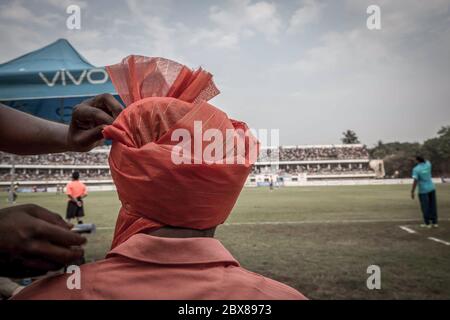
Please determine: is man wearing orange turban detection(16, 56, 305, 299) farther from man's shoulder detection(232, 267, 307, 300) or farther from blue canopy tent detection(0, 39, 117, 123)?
blue canopy tent detection(0, 39, 117, 123)

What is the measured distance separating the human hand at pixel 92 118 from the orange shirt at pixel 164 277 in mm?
681

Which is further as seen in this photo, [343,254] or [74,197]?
[74,197]

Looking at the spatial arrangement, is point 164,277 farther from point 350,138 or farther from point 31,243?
point 350,138

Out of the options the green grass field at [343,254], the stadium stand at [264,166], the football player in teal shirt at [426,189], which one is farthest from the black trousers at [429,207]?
the stadium stand at [264,166]

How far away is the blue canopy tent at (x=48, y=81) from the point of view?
487 cm

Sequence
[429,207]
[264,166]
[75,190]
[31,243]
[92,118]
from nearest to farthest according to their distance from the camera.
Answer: [31,243] < [92,118] < [429,207] < [75,190] < [264,166]

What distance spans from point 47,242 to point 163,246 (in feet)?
1.02

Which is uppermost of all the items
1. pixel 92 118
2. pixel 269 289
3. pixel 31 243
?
pixel 92 118

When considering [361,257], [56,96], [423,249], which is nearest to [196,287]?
[56,96]

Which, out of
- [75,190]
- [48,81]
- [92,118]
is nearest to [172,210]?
[92,118]

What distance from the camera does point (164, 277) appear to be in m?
1.00

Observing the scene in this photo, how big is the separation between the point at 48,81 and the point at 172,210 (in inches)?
182

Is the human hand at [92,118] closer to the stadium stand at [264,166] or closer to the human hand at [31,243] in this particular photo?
the human hand at [31,243]

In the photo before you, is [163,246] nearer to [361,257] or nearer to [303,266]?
[303,266]
